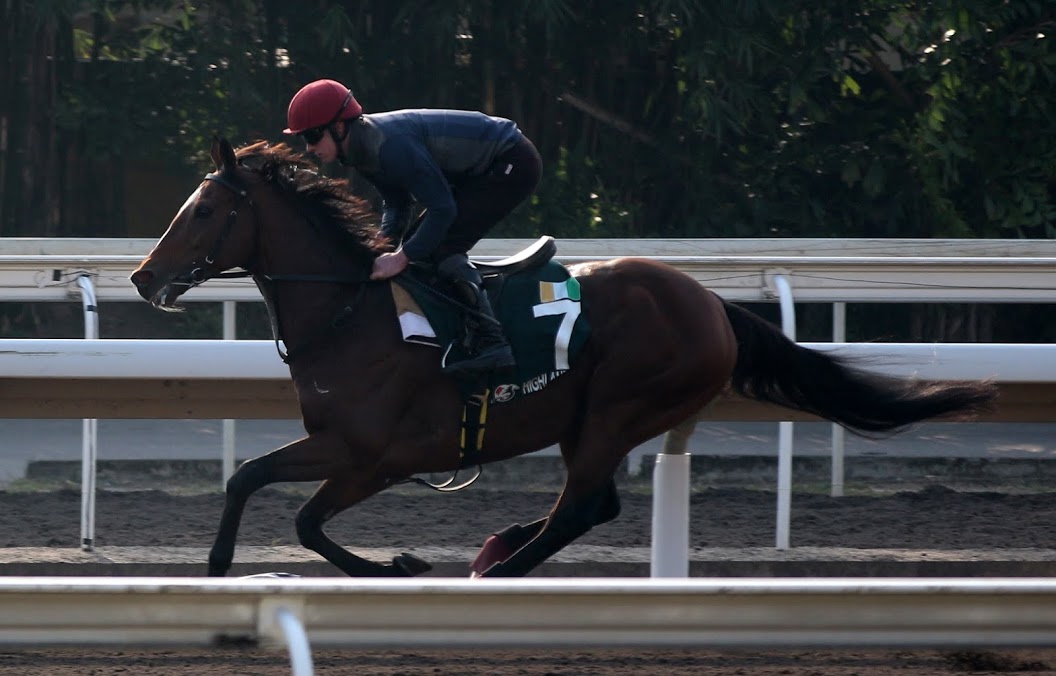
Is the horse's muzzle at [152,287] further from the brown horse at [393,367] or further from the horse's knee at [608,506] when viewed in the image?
the horse's knee at [608,506]

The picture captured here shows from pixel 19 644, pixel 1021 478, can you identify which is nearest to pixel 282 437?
pixel 1021 478

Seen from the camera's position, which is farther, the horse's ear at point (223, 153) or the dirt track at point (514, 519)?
the dirt track at point (514, 519)

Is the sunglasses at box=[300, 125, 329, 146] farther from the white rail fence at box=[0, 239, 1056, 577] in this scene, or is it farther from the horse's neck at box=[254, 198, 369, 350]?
the white rail fence at box=[0, 239, 1056, 577]

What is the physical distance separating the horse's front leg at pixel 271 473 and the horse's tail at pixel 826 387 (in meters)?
1.52

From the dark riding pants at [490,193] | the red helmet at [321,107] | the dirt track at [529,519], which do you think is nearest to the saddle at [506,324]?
the dark riding pants at [490,193]

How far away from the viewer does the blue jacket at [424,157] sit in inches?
173

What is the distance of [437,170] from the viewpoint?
4.43 meters

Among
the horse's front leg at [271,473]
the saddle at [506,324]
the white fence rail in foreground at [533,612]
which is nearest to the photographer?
the white fence rail in foreground at [533,612]

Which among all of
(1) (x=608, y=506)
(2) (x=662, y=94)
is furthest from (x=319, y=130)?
(2) (x=662, y=94)

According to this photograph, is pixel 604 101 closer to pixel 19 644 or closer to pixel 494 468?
pixel 494 468

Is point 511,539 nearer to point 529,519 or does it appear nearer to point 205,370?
point 529,519

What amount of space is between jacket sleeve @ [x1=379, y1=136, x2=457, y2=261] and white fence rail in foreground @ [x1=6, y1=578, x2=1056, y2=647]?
77.0 inches

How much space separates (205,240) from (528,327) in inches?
43.7

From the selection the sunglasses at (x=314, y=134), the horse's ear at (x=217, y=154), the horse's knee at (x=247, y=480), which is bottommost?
the horse's knee at (x=247, y=480)
